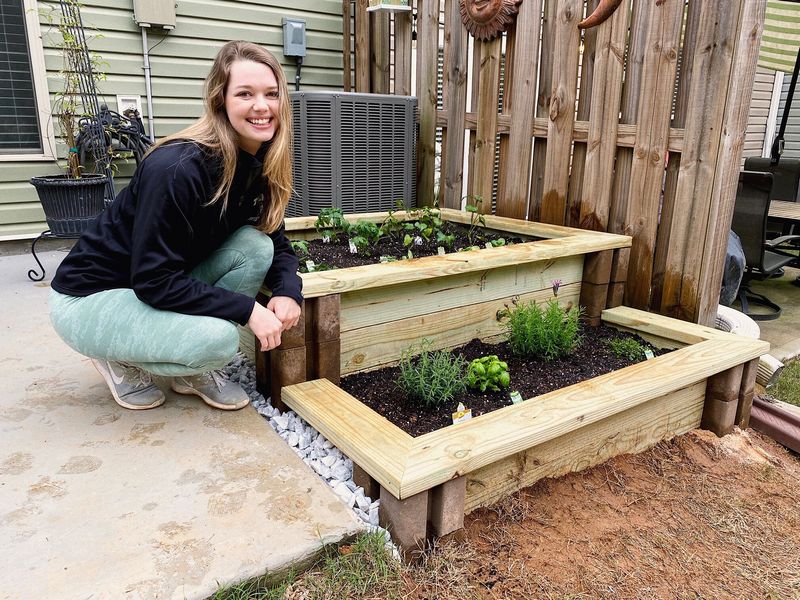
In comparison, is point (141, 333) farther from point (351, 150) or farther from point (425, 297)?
point (351, 150)

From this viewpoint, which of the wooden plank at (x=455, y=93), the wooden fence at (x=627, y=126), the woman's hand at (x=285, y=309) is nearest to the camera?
the woman's hand at (x=285, y=309)

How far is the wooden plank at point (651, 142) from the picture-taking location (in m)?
2.74

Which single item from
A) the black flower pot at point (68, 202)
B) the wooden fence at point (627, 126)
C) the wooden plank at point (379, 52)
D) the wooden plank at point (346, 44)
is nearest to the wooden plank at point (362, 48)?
the wooden plank at point (379, 52)

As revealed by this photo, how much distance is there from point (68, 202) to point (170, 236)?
7.76ft

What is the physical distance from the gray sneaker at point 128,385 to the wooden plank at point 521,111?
2230mm

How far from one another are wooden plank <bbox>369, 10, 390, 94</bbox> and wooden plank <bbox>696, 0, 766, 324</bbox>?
8.63 ft

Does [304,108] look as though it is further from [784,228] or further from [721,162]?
[784,228]

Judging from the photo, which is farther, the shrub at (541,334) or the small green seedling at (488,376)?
the shrub at (541,334)

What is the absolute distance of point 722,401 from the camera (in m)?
2.46

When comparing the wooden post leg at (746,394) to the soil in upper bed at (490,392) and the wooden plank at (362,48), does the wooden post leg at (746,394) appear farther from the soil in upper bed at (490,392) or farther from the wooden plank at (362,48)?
the wooden plank at (362,48)

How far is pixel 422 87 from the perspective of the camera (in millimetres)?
4094

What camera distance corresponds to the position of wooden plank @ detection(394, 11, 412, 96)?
4.25m

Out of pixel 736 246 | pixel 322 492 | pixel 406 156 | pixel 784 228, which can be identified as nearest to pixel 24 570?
pixel 322 492

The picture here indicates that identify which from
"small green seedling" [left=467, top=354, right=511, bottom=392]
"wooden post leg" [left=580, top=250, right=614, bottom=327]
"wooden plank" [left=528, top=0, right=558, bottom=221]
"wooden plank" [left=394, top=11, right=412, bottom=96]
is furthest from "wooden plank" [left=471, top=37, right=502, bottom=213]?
"small green seedling" [left=467, top=354, right=511, bottom=392]
